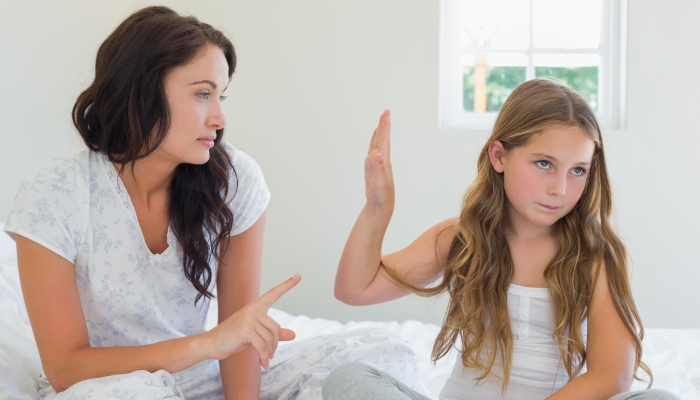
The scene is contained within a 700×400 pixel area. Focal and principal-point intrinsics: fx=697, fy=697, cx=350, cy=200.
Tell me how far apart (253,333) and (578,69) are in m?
2.26

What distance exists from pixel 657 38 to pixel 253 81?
163 cm

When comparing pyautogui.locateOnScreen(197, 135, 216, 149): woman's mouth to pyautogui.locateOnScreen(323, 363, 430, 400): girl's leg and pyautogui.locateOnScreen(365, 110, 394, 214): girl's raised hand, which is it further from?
pyautogui.locateOnScreen(323, 363, 430, 400): girl's leg

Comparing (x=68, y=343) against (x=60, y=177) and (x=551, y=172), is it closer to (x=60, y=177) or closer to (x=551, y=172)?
(x=60, y=177)

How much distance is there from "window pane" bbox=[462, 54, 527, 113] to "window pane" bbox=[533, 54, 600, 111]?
3.6 inches

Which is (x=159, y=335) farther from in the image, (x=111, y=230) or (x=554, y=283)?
(x=554, y=283)

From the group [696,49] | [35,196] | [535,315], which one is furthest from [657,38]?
[35,196]

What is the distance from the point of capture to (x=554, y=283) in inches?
51.4

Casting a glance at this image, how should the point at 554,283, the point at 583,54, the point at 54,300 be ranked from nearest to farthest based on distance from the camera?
the point at 54,300
the point at 554,283
the point at 583,54

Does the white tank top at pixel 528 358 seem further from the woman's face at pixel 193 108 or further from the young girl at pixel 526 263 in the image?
the woman's face at pixel 193 108

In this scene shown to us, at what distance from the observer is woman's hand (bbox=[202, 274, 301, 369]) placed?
1.12 metres

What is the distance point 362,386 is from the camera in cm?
111

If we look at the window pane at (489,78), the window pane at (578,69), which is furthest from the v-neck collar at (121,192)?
the window pane at (578,69)

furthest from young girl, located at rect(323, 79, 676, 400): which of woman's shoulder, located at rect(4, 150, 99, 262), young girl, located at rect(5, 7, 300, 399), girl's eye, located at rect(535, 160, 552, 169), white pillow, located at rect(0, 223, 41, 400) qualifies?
white pillow, located at rect(0, 223, 41, 400)

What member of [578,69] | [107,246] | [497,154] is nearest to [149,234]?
[107,246]
